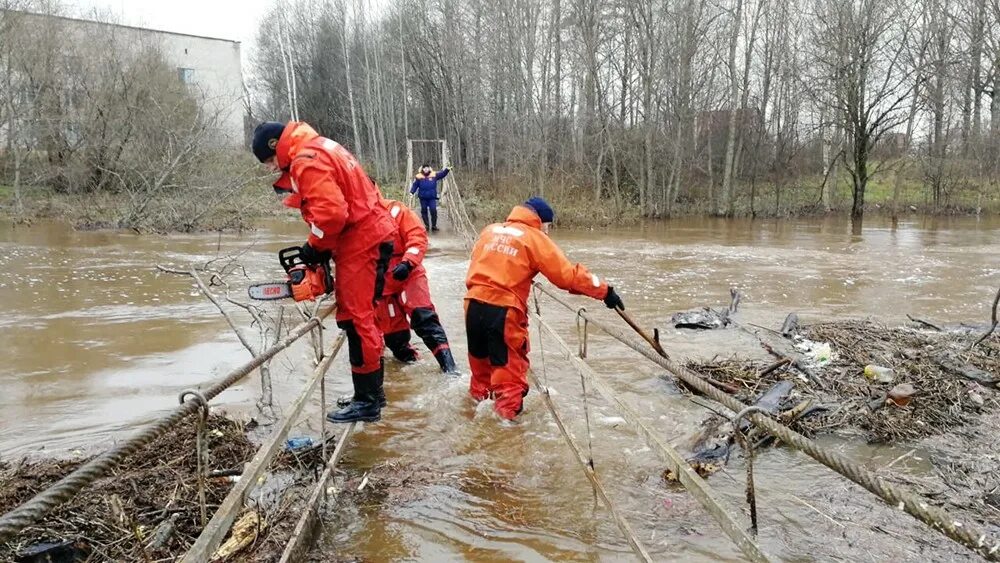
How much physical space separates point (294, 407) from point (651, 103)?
25.8 meters

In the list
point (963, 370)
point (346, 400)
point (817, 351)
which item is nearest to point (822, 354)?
point (817, 351)

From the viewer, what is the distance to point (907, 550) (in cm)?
329

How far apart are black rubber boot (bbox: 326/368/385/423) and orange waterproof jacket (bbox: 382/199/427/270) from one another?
4.27ft

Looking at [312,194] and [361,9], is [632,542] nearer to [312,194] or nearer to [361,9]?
[312,194]

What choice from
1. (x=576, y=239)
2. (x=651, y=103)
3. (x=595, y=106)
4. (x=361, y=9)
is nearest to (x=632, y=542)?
(x=576, y=239)

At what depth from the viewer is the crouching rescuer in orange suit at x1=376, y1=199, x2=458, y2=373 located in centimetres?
565

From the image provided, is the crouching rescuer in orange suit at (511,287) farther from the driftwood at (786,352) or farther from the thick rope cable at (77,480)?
the thick rope cable at (77,480)

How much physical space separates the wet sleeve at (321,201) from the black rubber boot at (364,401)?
1.01 m

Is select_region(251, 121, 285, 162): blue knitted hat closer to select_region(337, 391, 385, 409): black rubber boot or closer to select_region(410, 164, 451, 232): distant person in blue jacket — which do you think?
select_region(337, 391, 385, 409): black rubber boot

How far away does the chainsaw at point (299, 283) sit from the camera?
3.91m

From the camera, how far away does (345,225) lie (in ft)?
13.3

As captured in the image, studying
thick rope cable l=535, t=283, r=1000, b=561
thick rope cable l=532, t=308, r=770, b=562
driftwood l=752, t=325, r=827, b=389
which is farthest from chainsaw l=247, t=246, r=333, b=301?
driftwood l=752, t=325, r=827, b=389

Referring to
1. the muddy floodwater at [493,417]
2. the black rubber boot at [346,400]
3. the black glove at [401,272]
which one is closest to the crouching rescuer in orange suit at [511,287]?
the muddy floodwater at [493,417]

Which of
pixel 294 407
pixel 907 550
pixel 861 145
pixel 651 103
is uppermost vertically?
pixel 651 103
